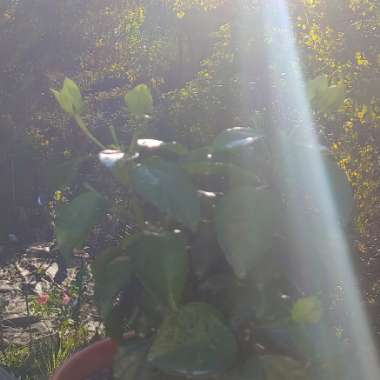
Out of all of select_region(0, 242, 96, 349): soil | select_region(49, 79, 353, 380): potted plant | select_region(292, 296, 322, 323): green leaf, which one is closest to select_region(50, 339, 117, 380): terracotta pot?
select_region(49, 79, 353, 380): potted plant

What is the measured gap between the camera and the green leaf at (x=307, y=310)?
1531mm

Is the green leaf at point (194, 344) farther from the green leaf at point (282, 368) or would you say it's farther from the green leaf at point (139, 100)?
the green leaf at point (139, 100)

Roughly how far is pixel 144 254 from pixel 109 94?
2.42m

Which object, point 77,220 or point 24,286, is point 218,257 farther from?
point 24,286

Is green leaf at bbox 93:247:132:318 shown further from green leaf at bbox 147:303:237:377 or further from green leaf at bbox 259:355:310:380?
green leaf at bbox 259:355:310:380

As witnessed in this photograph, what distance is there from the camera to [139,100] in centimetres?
168

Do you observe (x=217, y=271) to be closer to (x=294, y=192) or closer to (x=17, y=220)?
(x=294, y=192)

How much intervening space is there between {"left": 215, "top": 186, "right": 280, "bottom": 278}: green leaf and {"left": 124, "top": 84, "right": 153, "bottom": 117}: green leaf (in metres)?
0.33

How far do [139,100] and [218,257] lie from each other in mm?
426

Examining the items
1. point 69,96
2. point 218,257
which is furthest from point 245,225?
point 69,96

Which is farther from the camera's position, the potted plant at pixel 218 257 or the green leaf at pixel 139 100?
the green leaf at pixel 139 100

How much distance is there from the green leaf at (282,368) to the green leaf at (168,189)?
0.37 metres

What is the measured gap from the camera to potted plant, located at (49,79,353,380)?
150 cm

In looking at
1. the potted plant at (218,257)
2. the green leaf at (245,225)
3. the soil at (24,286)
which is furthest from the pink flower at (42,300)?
the green leaf at (245,225)
